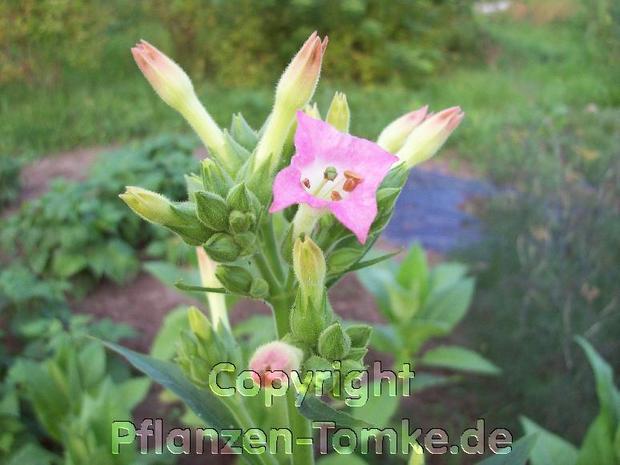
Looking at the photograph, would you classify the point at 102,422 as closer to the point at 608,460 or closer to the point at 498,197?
the point at 608,460

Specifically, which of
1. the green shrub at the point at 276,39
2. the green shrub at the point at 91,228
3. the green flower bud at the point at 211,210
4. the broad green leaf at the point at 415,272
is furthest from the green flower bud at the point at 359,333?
the green shrub at the point at 276,39

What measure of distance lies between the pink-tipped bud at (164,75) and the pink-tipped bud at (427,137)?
0.36 metres

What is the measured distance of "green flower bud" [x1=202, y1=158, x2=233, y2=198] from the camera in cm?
96

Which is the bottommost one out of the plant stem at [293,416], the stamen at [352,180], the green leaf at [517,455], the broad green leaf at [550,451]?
the broad green leaf at [550,451]

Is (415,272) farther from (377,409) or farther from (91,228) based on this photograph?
(91,228)

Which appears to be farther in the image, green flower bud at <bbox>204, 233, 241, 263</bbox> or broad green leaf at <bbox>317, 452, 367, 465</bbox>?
broad green leaf at <bbox>317, 452, 367, 465</bbox>

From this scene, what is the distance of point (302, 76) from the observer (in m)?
0.99

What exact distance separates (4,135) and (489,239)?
13.8ft

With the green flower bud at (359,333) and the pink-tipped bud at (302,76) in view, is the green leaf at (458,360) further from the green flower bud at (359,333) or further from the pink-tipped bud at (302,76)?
the pink-tipped bud at (302,76)

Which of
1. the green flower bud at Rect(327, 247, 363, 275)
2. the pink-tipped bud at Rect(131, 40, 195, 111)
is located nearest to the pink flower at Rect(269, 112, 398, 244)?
the green flower bud at Rect(327, 247, 363, 275)

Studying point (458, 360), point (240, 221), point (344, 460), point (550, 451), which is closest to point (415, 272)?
point (458, 360)

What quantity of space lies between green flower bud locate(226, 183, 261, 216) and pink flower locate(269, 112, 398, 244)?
9 cm

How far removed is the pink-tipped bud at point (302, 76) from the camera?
95 centimetres

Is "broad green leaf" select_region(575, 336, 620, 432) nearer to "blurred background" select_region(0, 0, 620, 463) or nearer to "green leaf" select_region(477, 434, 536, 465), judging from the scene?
"green leaf" select_region(477, 434, 536, 465)
